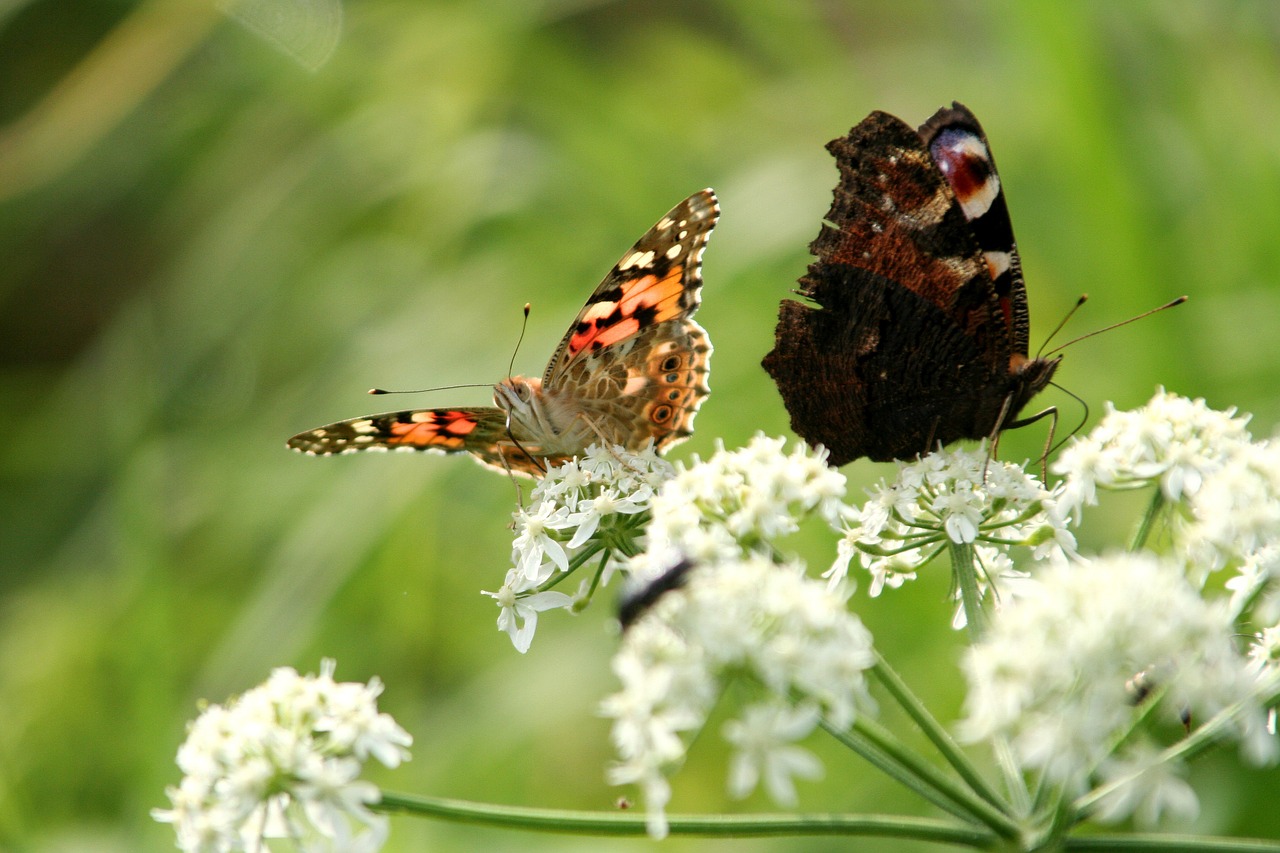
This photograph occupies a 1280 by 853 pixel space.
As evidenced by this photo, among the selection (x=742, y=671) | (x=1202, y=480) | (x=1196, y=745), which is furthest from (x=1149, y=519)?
(x=742, y=671)

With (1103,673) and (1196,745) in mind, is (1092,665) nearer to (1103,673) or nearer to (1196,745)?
(1103,673)

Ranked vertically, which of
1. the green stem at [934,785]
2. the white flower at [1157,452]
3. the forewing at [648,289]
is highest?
the forewing at [648,289]

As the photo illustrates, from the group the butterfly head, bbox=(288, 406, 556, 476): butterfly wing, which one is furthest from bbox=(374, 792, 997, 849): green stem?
the butterfly head

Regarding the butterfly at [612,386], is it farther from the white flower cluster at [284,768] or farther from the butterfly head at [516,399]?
the white flower cluster at [284,768]

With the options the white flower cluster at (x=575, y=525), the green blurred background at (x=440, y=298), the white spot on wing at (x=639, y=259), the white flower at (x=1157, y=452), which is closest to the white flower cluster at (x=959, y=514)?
the white flower at (x=1157, y=452)

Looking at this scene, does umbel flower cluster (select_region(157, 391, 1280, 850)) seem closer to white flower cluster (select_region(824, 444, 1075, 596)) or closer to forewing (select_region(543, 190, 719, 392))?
white flower cluster (select_region(824, 444, 1075, 596))
